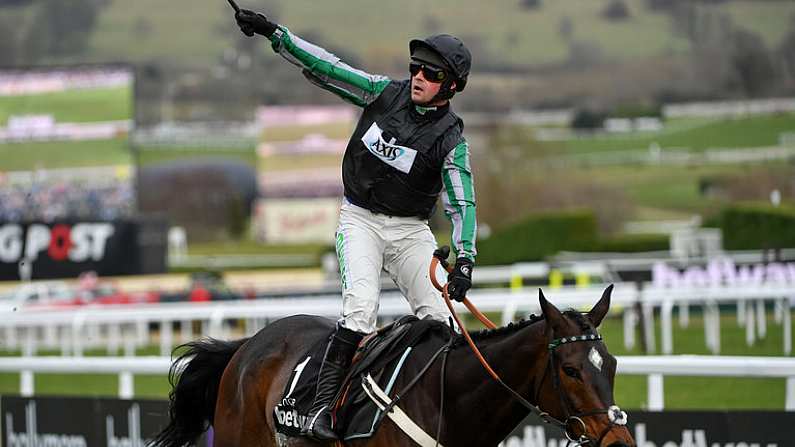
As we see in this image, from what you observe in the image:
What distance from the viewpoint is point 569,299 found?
44.2 feet

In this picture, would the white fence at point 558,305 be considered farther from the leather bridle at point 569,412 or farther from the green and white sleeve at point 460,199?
the leather bridle at point 569,412

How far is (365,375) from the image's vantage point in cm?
526

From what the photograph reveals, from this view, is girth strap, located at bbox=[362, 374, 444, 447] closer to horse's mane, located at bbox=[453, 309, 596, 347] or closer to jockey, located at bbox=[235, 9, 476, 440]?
jockey, located at bbox=[235, 9, 476, 440]

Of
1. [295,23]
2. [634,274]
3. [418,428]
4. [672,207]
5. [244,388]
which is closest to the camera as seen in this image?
[418,428]

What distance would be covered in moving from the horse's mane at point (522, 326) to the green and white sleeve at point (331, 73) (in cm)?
112

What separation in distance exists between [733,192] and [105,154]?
25.9m

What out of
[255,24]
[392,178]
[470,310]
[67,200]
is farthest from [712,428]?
[67,200]

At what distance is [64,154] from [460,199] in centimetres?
2780

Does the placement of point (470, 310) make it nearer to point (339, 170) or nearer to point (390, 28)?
point (339, 170)

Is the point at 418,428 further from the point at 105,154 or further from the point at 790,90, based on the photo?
the point at 790,90

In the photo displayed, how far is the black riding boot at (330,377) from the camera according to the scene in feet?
17.2

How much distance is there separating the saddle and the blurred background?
2167 millimetres

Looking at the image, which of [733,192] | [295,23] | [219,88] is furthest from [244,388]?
[295,23]

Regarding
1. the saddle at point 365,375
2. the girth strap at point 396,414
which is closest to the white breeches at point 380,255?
the saddle at point 365,375
